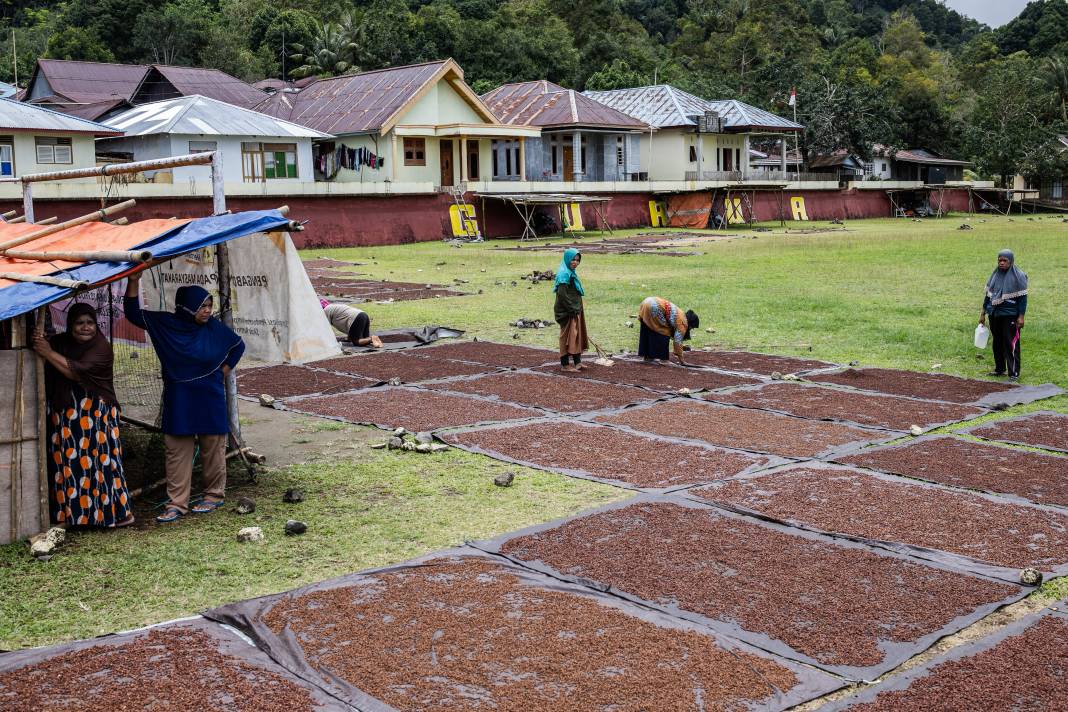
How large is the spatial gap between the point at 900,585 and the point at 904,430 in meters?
4.53

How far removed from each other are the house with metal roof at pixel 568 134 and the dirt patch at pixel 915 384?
131ft

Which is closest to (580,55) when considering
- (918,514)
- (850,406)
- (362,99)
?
(362,99)

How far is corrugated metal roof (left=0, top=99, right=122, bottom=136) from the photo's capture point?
36.4 m

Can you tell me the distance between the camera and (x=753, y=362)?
1459 cm

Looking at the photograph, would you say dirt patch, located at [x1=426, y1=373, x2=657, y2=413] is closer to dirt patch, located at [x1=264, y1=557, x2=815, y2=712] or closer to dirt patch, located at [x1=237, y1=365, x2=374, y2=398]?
dirt patch, located at [x1=237, y1=365, x2=374, y2=398]

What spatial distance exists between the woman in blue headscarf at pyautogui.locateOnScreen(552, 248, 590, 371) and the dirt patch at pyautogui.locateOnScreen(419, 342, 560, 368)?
2.12 feet

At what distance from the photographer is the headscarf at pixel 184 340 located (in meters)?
7.86

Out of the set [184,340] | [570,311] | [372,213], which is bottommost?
[570,311]

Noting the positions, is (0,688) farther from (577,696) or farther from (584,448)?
(584,448)

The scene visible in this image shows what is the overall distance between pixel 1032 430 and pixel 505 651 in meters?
7.27

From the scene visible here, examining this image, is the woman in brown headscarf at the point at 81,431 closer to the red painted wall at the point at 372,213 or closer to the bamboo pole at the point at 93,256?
the bamboo pole at the point at 93,256

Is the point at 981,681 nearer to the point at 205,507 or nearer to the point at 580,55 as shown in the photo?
the point at 205,507

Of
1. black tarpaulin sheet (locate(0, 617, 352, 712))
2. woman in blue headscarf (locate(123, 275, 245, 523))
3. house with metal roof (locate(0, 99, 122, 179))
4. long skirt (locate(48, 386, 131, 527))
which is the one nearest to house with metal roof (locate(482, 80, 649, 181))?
house with metal roof (locate(0, 99, 122, 179))

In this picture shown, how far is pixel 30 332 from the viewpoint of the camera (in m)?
7.26
